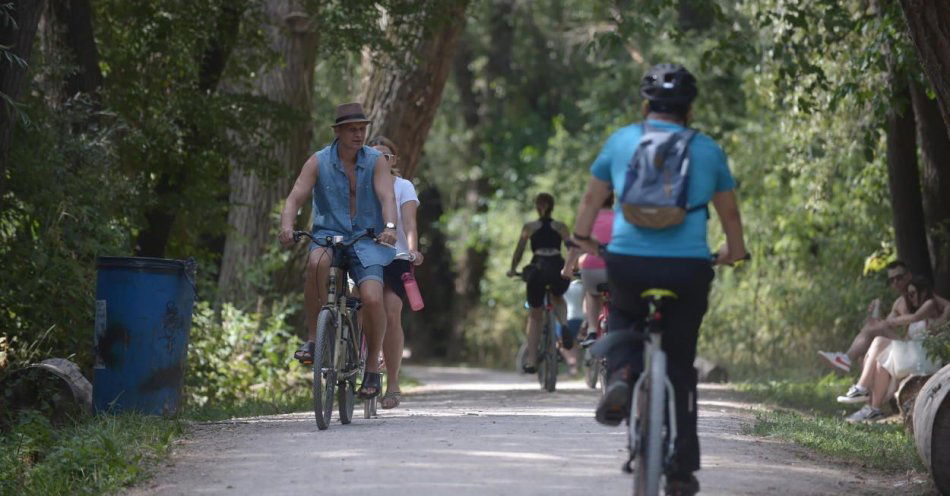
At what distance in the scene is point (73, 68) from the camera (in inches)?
538

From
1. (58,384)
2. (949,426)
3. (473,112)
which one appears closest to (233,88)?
(58,384)

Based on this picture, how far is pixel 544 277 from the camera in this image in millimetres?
15625

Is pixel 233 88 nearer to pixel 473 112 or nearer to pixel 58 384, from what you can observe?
pixel 58 384

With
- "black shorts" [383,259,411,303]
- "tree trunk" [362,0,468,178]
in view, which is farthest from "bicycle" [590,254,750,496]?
"tree trunk" [362,0,468,178]

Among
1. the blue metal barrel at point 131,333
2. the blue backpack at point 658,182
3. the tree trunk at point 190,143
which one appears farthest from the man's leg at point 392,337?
the blue backpack at point 658,182

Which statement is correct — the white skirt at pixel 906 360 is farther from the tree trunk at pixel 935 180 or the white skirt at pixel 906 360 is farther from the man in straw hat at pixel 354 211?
the man in straw hat at pixel 354 211

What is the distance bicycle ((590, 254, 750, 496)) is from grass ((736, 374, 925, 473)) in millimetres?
3490

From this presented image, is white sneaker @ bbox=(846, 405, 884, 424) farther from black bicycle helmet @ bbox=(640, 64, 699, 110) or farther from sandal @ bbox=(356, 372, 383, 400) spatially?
black bicycle helmet @ bbox=(640, 64, 699, 110)

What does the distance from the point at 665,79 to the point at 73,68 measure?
8.03 meters

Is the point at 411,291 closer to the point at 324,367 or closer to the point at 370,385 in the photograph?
the point at 370,385

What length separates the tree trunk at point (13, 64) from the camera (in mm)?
10961

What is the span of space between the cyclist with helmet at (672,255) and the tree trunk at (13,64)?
5.50 meters

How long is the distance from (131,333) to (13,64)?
208 cm

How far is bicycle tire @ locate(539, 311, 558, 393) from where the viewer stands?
15.7 m
